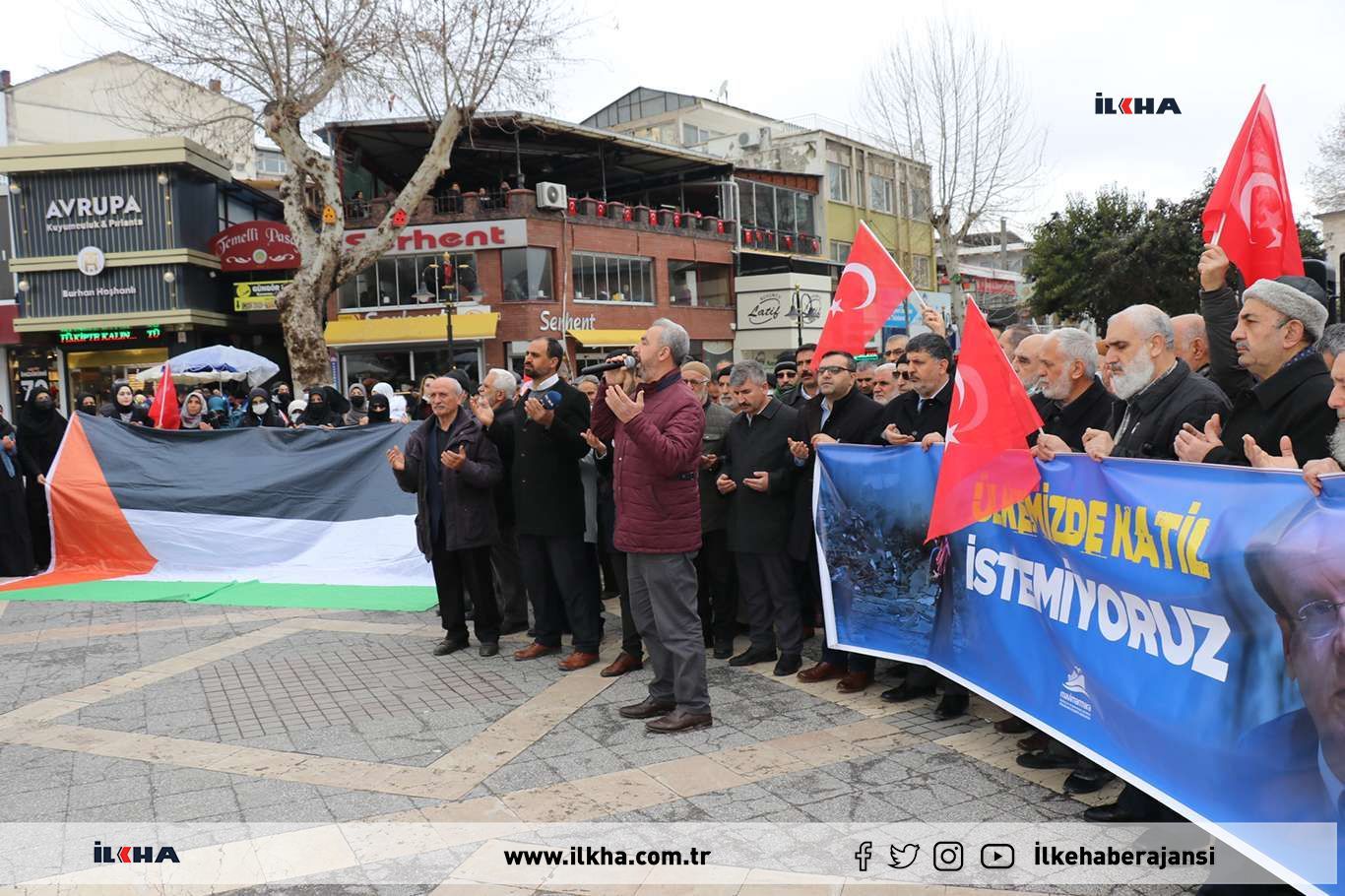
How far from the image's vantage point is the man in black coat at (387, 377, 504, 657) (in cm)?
680

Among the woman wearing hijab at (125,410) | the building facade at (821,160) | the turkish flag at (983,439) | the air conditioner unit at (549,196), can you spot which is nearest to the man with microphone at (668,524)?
the turkish flag at (983,439)

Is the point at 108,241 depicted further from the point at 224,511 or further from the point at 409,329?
the point at 224,511

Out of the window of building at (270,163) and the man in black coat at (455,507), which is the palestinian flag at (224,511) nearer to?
the man in black coat at (455,507)

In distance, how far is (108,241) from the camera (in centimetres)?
2861

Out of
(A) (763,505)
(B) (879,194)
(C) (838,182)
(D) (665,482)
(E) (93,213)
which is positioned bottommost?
(A) (763,505)

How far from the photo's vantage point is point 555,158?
125ft

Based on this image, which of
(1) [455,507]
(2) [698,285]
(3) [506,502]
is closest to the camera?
(1) [455,507]

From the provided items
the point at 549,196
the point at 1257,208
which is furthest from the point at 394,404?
the point at 549,196

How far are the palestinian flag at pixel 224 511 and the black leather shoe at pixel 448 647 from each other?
2.50 m

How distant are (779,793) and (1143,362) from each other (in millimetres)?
2400

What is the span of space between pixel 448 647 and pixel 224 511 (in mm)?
4300

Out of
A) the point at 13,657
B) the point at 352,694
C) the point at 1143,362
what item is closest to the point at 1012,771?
the point at 1143,362

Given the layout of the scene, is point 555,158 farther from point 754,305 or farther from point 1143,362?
point 1143,362

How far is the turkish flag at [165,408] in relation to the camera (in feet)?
39.6
